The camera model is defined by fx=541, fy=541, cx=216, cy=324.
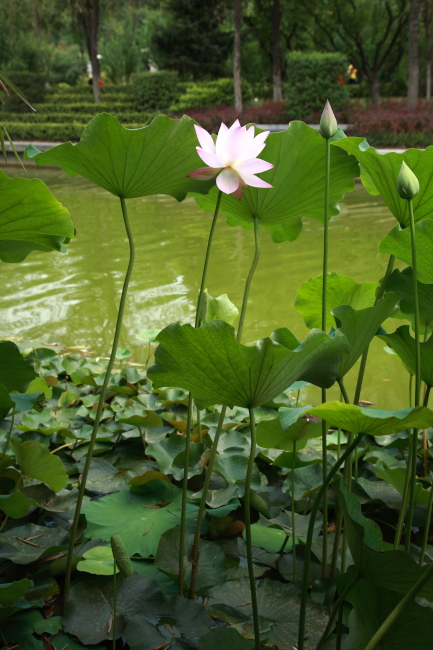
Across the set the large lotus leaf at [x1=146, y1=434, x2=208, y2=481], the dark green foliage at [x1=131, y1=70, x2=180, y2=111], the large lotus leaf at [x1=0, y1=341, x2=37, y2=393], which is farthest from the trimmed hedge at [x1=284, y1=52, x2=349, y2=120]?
the large lotus leaf at [x1=0, y1=341, x2=37, y2=393]

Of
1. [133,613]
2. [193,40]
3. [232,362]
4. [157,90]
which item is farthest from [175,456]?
[193,40]

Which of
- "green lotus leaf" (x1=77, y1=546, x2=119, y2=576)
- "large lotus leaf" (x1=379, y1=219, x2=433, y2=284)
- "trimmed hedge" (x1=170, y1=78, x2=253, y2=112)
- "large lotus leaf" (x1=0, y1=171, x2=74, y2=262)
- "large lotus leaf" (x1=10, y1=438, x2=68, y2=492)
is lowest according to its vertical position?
"green lotus leaf" (x1=77, y1=546, x2=119, y2=576)

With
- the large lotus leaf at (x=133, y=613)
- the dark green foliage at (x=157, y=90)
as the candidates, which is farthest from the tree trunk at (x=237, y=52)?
the large lotus leaf at (x=133, y=613)

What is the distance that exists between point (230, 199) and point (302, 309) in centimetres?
32

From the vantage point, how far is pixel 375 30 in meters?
18.6

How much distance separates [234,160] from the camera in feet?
2.70

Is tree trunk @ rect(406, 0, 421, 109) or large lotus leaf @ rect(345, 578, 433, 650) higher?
tree trunk @ rect(406, 0, 421, 109)

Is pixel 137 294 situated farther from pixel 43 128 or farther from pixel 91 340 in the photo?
pixel 43 128

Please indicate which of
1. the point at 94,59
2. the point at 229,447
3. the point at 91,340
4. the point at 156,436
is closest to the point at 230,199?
the point at 229,447

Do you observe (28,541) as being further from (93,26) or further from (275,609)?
(93,26)

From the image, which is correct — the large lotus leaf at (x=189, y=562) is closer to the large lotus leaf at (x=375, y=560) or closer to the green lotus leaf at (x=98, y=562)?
the green lotus leaf at (x=98, y=562)

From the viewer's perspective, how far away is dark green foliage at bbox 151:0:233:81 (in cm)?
1888

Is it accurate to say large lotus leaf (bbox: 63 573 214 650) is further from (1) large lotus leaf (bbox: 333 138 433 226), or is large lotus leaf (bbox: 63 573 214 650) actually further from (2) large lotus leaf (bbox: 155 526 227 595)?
(1) large lotus leaf (bbox: 333 138 433 226)

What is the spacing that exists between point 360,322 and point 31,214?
0.57m
